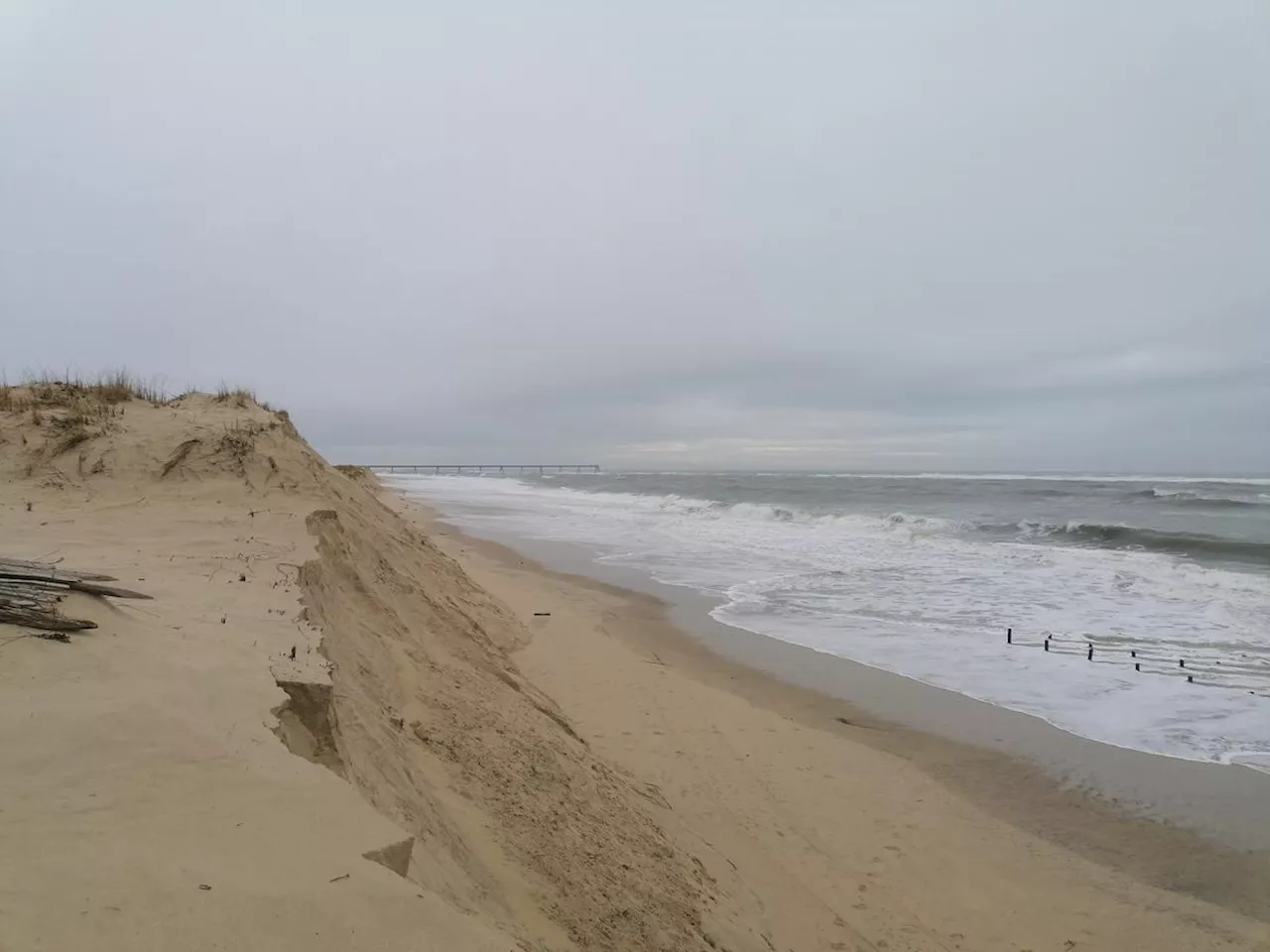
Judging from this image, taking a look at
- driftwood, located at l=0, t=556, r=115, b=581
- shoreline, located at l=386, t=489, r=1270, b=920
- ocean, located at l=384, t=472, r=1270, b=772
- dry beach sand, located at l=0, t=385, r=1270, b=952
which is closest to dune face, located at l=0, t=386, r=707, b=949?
dry beach sand, located at l=0, t=385, r=1270, b=952

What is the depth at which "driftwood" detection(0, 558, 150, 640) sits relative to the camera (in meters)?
2.90

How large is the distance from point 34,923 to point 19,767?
2.61ft

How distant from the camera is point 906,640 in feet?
34.4

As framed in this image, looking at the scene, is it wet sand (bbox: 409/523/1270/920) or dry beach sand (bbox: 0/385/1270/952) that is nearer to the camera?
dry beach sand (bbox: 0/385/1270/952)

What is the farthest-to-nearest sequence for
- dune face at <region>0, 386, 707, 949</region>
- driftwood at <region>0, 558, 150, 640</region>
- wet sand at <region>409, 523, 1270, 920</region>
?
1. wet sand at <region>409, 523, 1270, 920</region>
2. driftwood at <region>0, 558, 150, 640</region>
3. dune face at <region>0, 386, 707, 949</region>

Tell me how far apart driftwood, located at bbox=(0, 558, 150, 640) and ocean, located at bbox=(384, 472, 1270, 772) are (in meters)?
8.50

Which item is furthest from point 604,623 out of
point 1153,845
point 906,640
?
point 1153,845

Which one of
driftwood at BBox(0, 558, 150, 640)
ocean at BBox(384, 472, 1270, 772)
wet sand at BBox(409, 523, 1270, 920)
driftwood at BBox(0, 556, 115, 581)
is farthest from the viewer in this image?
ocean at BBox(384, 472, 1270, 772)

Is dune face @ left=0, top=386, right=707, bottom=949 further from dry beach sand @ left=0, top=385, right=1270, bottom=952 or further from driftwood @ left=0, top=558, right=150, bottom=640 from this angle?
driftwood @ left=0, top=558, right=150, bottom=640

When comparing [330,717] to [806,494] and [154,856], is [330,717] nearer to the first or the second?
[154,856]

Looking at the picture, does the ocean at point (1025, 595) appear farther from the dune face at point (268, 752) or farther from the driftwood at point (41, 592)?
the driftwood at point (41, 592)

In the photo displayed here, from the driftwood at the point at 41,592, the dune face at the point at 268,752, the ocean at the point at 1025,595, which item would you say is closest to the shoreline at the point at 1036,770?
the ocean at the point at 1025,595

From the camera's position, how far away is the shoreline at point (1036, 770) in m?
5.04

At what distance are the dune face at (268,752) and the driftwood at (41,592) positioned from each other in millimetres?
136
